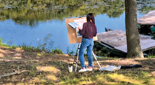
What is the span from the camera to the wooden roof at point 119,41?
10.3m

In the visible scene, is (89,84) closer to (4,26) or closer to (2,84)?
(2,84)

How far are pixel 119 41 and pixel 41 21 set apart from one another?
9132mm

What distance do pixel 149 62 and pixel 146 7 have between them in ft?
63.3

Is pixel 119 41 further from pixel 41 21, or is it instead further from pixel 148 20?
pixel 41 21

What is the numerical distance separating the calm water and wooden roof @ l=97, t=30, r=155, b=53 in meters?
2.03

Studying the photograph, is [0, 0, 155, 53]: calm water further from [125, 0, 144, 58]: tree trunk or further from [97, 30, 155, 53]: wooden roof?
[125, 0, 144, 58]: tree trunk

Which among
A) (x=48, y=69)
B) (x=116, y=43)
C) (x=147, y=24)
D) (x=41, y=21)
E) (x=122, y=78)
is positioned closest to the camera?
(x=122, y=78)

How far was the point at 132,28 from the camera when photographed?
7766 mm

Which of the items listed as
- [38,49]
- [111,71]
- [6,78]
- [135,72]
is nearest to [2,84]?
[6,78]

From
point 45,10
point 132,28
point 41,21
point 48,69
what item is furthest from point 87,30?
point 45,10

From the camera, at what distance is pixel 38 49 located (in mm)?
10367

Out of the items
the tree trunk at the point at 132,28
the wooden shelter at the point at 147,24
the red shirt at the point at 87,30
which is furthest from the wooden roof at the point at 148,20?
the red shirt at the point at 87,30

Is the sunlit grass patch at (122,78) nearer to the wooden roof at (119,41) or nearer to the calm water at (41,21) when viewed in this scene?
the wooden roof at (119,41)

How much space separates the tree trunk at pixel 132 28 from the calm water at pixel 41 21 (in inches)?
168
